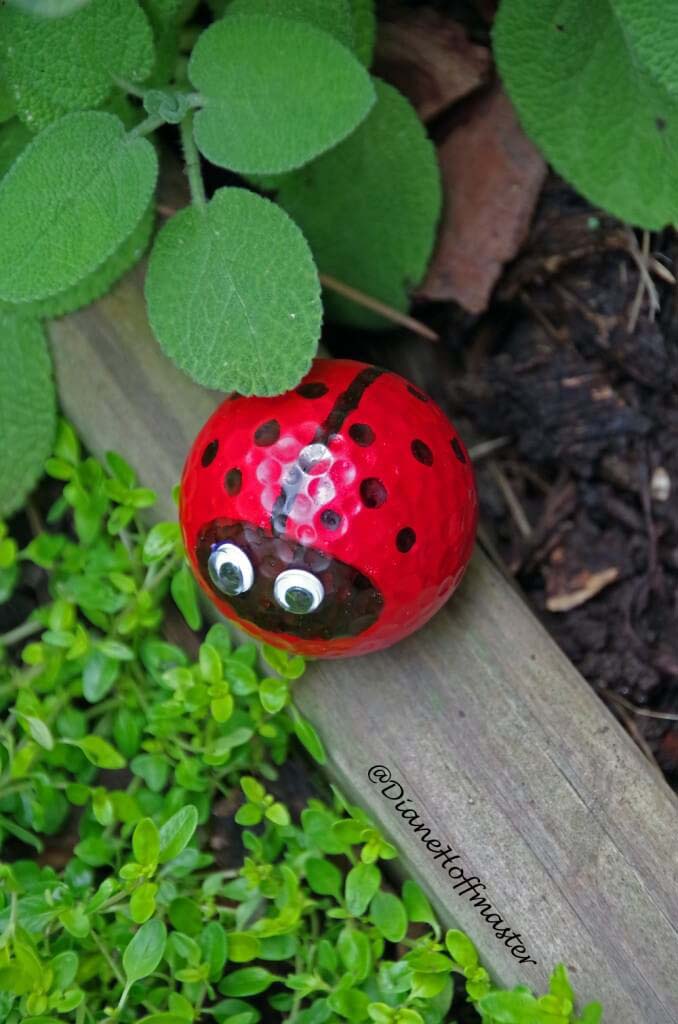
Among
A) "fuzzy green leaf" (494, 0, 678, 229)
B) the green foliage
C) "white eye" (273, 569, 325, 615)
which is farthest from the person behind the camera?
"fuzzy green leaf" (494, 0, 678, 229)

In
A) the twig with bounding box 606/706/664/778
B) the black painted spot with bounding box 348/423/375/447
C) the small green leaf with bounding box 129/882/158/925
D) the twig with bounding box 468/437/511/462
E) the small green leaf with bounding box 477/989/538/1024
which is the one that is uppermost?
the black painted spot with bounding box 348/423/375/447

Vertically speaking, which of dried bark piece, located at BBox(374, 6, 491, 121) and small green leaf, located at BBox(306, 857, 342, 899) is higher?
dried bark piece, located at BBox(374, 6, 491, 121)

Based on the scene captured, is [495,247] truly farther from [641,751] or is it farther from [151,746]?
[151,746]

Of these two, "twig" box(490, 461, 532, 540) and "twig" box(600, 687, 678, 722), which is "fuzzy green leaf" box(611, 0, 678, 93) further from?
"twig" box(600, 687, 678, 722)

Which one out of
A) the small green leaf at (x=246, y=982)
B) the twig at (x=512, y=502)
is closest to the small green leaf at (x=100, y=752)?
the small green leaf at (x=246, y=982)

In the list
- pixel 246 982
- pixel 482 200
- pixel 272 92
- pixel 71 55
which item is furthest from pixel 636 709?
pixel 71 55

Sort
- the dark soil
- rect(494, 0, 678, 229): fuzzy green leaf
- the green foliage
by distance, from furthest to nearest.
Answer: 1. the dark soil
2. rect(494, 0, 678, 229): fuzzy green leaf
3. the green foliage

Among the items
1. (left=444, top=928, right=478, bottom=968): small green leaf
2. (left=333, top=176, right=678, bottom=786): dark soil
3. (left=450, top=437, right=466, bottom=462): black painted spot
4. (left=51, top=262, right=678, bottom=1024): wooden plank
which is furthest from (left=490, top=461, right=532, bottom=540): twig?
(left=444, top=928, right=478, bottom=968): small green leaf
